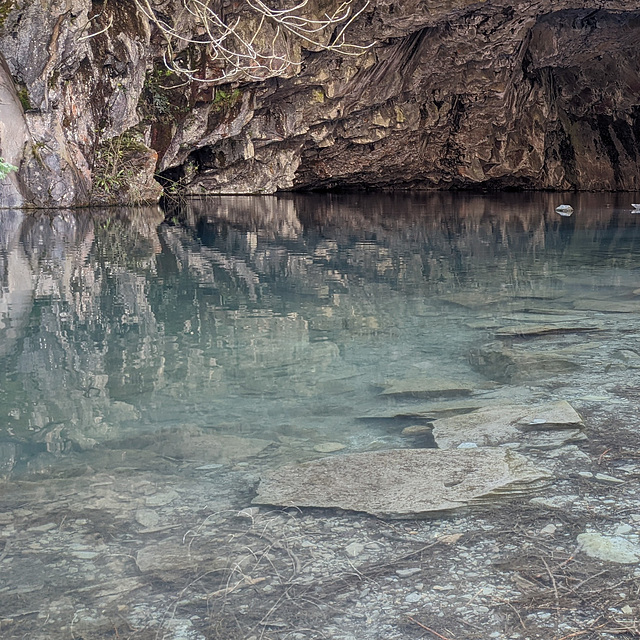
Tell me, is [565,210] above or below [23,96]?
below

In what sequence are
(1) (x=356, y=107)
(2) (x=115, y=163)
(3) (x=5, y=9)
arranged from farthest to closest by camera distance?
(1) (x=356, y=107) < (2) (x=115, y=163) < (3) (x=5, y=9)

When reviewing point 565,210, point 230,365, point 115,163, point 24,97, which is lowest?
point 230,365

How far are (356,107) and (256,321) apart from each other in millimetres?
22726

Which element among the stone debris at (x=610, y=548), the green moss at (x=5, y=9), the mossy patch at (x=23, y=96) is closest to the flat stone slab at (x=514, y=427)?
the stone debris at (x=610, y=548)

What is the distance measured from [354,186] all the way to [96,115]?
67.1 ft

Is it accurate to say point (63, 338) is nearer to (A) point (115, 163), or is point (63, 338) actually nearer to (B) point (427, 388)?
(B) point (427, 388)

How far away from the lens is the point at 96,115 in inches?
774

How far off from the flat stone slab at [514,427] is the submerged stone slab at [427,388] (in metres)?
0.38

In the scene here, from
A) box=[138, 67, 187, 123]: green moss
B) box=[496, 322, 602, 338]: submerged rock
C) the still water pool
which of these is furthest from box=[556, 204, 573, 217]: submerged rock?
box=[496, 322, 602, 338]: submerged rock

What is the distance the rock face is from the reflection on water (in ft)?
19.1

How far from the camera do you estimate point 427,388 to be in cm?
388

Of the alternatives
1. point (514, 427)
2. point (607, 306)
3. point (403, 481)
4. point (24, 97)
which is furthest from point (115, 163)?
point (403, 481)

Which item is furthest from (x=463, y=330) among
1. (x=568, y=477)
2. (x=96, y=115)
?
(x=96, y=115)

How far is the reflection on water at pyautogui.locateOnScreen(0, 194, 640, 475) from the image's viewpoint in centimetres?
359
